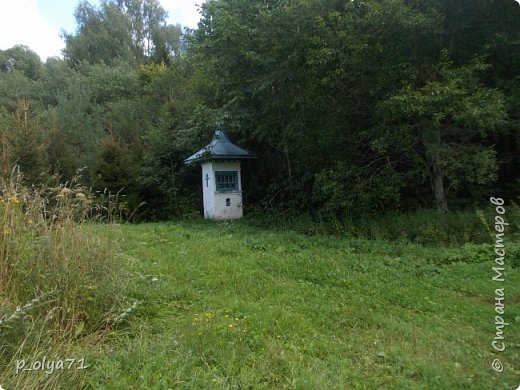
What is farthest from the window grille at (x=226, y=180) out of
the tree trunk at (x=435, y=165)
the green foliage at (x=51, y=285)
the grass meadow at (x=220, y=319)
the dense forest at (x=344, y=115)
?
the green foliage at (x=51, y=285)

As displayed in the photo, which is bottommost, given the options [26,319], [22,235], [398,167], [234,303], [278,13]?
[234,303]

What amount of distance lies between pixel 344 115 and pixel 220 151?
154 inches

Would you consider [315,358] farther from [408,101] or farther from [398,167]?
[398,167]

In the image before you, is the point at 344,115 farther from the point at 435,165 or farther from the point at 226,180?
the point at 226,180

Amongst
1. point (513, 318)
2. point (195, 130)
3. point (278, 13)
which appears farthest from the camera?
point (195, 130)

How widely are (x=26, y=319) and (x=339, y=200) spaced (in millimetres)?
6638

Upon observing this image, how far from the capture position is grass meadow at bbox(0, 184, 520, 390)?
2.38m

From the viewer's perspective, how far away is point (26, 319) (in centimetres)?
245

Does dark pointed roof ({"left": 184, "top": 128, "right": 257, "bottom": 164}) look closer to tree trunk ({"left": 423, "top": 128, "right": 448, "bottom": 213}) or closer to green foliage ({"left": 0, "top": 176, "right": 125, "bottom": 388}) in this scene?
tree trunk ({"left": 423, "top": 128, "right": 448, "bottom": 213})

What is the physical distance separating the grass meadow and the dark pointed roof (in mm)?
6181

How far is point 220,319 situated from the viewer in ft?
10.3

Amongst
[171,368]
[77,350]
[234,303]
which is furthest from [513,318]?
[77,350]

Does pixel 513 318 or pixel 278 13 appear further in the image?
pixel 278 13

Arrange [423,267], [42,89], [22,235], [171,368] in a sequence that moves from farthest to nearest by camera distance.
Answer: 1. [42,89]
2. [423,267]
3. [22,235]
4. [171,368]
